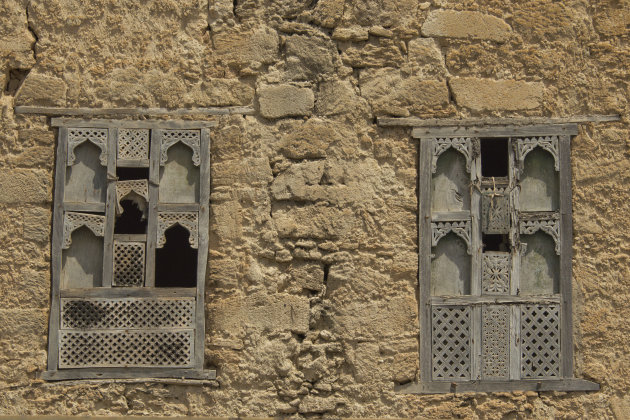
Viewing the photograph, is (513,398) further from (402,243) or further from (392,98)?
(392,98)

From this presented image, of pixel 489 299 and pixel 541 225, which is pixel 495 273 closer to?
pixel 489 299

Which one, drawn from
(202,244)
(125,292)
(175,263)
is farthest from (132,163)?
(175,263)

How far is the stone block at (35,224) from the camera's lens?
16.4 feet

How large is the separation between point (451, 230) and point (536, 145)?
823 mm

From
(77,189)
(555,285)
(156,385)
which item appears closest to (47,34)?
(77,189)

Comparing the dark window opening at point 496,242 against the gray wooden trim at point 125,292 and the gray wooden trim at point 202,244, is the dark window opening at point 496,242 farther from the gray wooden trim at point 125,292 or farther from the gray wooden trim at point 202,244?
the gray wooden trim at point 125,292

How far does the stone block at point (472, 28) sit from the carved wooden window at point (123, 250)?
1.67 metres

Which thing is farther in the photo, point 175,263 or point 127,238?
point 175,263

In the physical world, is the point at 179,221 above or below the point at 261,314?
above

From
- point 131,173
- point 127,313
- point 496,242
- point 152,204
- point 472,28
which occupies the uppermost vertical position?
point 472,28

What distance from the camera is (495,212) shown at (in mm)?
5074

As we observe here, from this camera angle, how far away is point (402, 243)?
5078 mm

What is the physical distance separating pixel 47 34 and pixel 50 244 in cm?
143

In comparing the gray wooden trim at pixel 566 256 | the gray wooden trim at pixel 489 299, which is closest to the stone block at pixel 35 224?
the gray wooden trim at pixel 489 299
